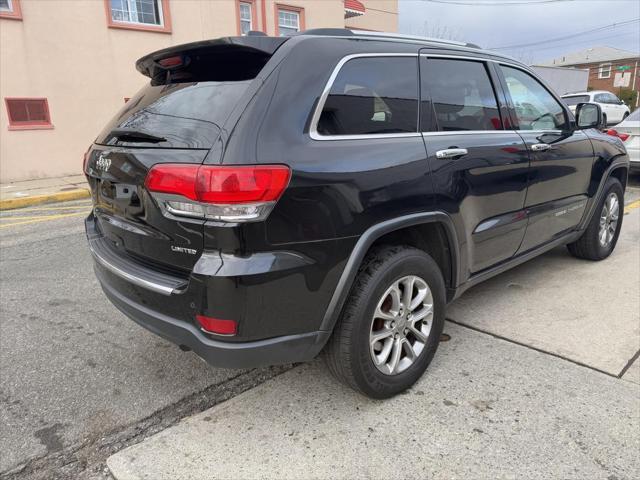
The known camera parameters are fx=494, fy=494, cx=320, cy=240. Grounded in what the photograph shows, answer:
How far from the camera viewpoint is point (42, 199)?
30.0 feet

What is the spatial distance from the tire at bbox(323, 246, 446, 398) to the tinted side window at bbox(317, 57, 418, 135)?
2.14ft

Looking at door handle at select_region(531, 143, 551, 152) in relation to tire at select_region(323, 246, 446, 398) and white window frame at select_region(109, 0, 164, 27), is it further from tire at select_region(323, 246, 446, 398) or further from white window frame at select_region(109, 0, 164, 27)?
white window frame at select_region(109, 0, 164, 27)

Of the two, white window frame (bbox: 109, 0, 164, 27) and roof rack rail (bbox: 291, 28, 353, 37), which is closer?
roof rack rail (bbox: 291, 28, 353, 37)

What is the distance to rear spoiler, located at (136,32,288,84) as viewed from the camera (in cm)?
229

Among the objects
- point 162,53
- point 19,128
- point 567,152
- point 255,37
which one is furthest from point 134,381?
point 19,128

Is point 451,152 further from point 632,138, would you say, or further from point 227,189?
point 632,138

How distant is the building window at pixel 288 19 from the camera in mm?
14070

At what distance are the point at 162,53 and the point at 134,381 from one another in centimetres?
188

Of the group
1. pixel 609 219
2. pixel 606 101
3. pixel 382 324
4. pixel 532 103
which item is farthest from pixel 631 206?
pixel 606 101

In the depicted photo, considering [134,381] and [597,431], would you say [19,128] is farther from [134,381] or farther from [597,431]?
[597,431]

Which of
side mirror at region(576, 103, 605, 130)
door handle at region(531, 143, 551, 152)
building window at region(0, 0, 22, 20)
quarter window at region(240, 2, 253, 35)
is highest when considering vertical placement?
quarter window at region(240, 2, 253, 35)

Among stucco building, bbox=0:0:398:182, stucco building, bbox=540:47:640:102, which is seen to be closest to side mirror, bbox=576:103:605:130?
stucco building, bbox=0:0:398:182

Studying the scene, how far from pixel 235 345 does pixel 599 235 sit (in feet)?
13.4

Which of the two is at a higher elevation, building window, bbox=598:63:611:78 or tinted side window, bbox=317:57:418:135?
building window, bbox=598:63:611:78
